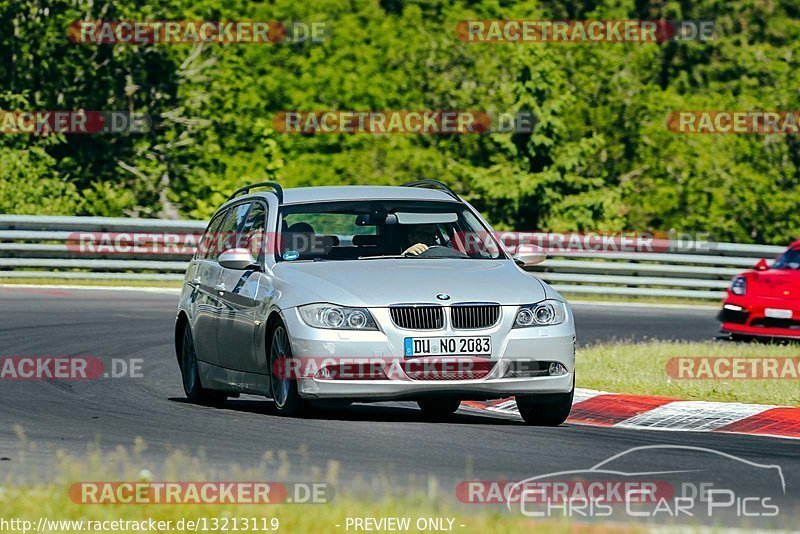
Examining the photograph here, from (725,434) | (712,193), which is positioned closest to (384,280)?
(725,434)

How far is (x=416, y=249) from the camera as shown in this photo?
11.4 m

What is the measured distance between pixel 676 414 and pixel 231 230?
12.1ft

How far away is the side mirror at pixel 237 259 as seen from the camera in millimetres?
11125

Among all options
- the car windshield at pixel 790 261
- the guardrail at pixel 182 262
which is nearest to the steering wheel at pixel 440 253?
the car windshield at pixel 790 261

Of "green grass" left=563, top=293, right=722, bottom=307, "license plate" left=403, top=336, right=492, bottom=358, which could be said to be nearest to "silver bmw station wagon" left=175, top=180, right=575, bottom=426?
"license plate" left=403, top=336, right=492, bottom=358

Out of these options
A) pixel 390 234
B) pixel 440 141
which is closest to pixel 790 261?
pixel 390 234

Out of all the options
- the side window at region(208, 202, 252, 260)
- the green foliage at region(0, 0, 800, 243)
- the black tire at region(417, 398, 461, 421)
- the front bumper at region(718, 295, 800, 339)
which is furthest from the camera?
the green foliage at region(0, 0, 800, 243)

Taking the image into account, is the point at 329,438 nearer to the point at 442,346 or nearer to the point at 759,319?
the point at 442,346

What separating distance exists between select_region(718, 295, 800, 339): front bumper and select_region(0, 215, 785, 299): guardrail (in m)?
6.02

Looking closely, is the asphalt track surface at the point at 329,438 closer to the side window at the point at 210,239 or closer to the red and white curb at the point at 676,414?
the red and white curb at the point at 676,414

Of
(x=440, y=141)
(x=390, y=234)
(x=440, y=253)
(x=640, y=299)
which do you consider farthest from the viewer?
(x=440, y=141)

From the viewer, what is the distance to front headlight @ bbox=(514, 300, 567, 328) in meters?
10.4

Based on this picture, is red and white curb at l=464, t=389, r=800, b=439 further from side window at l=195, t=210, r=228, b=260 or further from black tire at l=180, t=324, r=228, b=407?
side window at l=195, t=210, r=228, b=260

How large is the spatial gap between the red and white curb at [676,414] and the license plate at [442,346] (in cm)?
159
